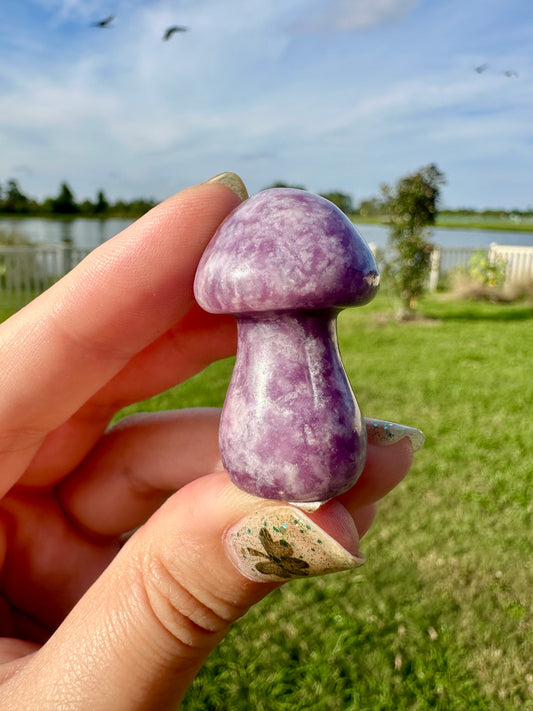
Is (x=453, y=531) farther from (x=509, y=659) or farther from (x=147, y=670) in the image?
(x=147, y=670)

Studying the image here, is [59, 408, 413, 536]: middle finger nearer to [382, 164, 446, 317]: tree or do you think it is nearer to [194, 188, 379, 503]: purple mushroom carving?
[194, 188, 379, 503]: purple mushroom carving

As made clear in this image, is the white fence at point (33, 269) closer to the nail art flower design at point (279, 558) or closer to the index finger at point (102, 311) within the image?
the index finger at point (102, 311)

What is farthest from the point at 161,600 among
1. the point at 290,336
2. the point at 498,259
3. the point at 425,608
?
the point at 498,259

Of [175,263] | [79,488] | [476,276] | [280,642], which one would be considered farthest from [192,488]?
[476,276]

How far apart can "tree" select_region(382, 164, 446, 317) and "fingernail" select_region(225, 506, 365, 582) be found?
28.3 feet

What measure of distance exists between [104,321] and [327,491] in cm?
53

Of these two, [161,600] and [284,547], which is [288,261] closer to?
[284,547]

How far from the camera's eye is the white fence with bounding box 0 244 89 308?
1042 centimetres

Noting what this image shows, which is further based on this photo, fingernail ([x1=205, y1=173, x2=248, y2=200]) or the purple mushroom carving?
fingernail ([x1=205, y1=173, x2=248, y2=200])

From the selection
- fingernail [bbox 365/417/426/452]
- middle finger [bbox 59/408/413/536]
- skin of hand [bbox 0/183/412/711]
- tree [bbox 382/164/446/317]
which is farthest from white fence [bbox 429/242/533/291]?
skin of hand [bbox 0/183/412/711]

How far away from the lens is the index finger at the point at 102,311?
1.08 metres

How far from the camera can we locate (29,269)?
10.7 metres

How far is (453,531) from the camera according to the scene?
138 inches

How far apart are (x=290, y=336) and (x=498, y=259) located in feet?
40.3
